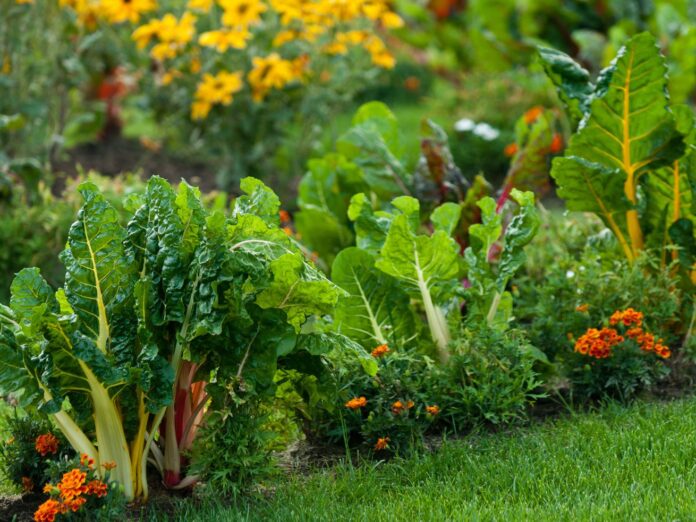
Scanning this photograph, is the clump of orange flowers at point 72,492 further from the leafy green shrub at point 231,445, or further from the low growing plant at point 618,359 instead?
the low growing plant at point 618,359

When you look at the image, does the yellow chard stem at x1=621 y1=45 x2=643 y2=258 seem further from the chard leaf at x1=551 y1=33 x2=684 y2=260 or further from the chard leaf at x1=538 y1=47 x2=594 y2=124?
the chard leaf at x1=538 y1=47 x2=594 y2=124

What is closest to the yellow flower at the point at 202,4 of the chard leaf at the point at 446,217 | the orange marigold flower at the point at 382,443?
the chard leaf at the point at 446,217

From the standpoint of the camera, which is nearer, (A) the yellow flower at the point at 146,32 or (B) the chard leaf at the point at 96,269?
(B) the chard leaf at the point at 96,269

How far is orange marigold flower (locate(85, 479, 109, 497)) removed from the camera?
2.75 metres

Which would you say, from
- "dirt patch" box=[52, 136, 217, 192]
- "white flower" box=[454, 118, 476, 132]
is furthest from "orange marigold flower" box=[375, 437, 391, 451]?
"white flower" box=[454, 118, 476, 132]

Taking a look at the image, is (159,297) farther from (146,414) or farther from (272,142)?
(272,142)

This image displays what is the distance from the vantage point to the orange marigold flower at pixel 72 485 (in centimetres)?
268

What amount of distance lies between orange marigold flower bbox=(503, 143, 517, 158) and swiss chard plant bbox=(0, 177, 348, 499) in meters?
4.08

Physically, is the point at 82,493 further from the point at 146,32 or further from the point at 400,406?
the point at 146,32

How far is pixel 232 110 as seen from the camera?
254 inches

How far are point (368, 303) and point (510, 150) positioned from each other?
372cm

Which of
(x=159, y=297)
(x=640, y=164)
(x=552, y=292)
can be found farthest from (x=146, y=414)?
(x=640, y=164)

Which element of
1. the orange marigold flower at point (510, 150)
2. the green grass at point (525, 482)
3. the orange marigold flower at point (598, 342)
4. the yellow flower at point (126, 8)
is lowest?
the green grass at point (525, 482)

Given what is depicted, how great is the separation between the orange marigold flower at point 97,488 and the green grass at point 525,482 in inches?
9.1
